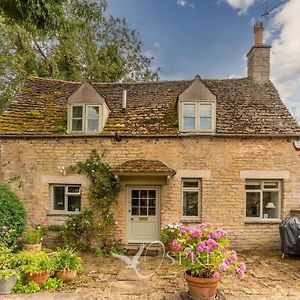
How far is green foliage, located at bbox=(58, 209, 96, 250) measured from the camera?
1193 cm

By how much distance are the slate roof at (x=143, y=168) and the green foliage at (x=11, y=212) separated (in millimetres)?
4004

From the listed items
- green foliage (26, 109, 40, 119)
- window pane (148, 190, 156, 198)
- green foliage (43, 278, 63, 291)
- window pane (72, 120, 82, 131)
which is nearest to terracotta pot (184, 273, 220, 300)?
green foliage (43, 278, 63, 291)

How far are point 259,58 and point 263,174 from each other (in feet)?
20.2

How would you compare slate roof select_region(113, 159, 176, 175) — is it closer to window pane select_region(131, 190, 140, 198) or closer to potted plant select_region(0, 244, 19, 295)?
window pane select_region(131, 190, 140, 198)

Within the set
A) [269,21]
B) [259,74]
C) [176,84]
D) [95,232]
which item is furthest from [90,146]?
[269,21]

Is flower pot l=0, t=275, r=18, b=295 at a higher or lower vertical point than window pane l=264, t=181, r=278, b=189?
→ lower

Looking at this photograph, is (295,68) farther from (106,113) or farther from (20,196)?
→ (20,196)

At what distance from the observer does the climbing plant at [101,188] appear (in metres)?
12.0

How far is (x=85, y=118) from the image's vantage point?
12531 millimetres

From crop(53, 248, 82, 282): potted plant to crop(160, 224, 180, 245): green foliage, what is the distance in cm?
421

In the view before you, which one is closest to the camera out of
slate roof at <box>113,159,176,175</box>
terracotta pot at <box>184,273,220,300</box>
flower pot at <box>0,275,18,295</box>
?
terracotta pot at <box>184,273,220,300</box>

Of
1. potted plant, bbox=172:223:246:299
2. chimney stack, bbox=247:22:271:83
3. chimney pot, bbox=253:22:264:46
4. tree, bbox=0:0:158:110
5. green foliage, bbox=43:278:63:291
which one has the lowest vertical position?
green foliage, bbox=43:278:63:291

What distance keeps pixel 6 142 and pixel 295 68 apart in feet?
48.0

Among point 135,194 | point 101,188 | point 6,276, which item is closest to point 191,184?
point 135,194
